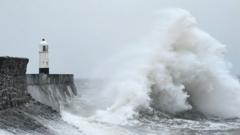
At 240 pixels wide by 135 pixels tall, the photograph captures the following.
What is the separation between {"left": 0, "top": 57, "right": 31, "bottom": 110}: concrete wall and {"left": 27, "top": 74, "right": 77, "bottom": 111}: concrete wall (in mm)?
1332

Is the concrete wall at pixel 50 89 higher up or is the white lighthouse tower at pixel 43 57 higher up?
the white lighthouse tower at pixel 43 57

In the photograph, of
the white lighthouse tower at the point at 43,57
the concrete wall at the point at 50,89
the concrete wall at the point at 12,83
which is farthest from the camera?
the white lighthouse tower at the point at 43,57

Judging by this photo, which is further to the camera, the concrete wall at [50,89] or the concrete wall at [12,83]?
the concrete wall at [50,89]

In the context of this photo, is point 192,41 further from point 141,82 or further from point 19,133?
point 19,133

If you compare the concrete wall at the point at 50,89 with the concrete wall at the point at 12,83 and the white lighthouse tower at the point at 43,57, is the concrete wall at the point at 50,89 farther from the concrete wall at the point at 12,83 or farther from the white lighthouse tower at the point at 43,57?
the concrete wall at the point at 12,83

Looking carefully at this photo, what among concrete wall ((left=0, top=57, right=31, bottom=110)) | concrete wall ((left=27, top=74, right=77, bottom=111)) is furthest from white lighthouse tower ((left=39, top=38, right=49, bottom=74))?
concrete wall ((left=0, top=57, right=31, bottom=110))

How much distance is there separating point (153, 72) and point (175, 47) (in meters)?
1.91

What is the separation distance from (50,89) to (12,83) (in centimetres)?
571

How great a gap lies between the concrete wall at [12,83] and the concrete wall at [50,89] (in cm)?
133

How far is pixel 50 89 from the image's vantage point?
698 inches

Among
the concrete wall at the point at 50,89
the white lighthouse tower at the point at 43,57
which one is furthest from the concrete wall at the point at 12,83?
the white lighthouse tower at the point at 43,57

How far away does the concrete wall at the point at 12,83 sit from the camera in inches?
432

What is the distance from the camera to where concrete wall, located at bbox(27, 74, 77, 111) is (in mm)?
15298

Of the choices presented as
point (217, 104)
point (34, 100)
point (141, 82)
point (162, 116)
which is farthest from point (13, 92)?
point (217, 104)
